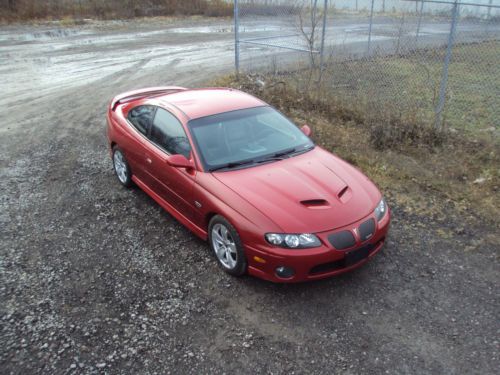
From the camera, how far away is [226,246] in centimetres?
450

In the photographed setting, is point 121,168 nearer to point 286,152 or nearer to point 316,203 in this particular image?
point 286,152

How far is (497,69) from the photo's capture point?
44.9ft

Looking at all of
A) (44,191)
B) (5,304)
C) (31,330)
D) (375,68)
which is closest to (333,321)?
(31,330)

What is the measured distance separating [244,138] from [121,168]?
227 cm

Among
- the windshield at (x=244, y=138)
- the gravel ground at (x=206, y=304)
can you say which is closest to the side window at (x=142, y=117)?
the windshield at (x=244, y=138)

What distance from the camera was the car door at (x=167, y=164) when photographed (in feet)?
16.1

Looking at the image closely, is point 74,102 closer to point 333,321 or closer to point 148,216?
point 148,216

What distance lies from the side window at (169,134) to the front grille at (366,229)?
2.01m

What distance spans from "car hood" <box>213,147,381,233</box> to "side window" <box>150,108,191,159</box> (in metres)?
0.66

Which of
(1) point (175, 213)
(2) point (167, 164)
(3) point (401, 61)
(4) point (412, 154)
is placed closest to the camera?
(2) point (167, 164)

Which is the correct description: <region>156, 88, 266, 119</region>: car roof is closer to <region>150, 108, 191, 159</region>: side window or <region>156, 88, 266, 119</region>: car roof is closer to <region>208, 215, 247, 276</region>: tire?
<region>150, 108, 191, 159</region>: side window

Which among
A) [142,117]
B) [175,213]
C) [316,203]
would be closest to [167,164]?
[175,213]

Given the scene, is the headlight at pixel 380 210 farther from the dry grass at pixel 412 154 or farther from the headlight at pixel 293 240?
the dry grass at pixel 412 154

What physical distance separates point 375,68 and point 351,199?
31.0ft
